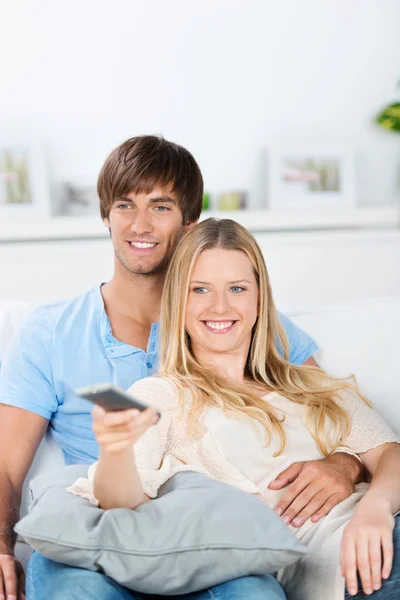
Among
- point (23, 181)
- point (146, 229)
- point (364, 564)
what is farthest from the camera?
point (23, 181)

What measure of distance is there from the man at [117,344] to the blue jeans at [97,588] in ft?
0.63

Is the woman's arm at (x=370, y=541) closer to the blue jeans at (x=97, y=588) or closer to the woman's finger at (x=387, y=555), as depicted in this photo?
the woman's finger at (x=387, y=555)

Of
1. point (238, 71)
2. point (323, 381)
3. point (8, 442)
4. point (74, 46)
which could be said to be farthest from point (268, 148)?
point (8, 442)

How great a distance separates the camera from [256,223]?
337 centimetres

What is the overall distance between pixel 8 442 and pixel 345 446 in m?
0.65

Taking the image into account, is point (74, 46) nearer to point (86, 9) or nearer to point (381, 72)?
point (86, 9)

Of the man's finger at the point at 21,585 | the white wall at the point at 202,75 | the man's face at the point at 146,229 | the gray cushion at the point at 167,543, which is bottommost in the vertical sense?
the man's finger at the point at 21,585

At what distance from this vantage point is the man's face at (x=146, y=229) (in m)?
1.86

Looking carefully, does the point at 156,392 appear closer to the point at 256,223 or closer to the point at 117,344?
the point at 117,344

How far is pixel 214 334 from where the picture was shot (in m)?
1.63

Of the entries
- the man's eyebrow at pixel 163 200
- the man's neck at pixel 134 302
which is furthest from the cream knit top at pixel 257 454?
the man's eyebrow at pixel 163 200

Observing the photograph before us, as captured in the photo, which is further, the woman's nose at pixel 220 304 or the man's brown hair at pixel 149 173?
the man's brown hair at pixel 149 173

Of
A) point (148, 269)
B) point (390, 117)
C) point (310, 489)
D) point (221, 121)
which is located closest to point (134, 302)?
point (148, 269)

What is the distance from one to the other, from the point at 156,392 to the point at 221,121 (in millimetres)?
2119
